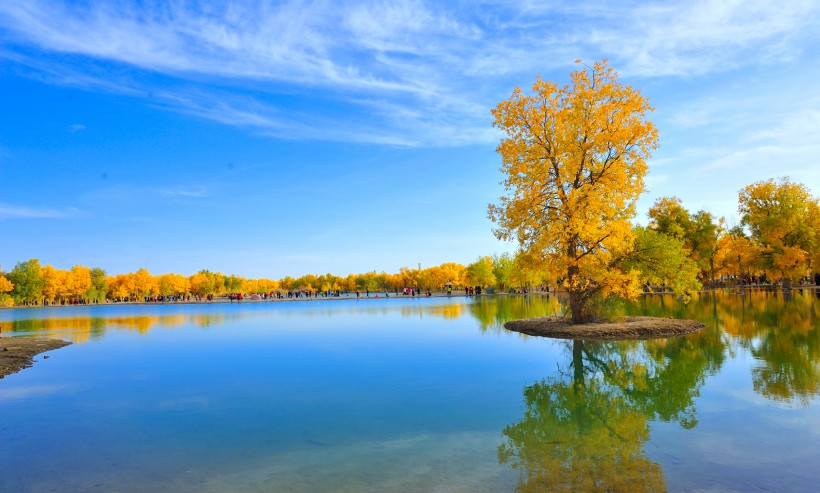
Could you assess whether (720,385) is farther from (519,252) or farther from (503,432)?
(519,252)

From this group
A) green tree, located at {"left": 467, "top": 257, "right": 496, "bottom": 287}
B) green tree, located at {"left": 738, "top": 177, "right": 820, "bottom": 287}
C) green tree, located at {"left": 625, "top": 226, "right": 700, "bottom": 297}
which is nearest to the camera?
green tree, located at {"left": 625, "top": 226, "right": 700, "bottom": 297}

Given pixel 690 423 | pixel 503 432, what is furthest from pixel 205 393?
pixel 690 423

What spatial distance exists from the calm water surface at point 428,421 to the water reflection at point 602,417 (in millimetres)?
43

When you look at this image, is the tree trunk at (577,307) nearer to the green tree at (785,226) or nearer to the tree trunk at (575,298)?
the tree trunk at (575,298)

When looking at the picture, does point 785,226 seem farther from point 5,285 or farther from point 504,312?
point 5,285

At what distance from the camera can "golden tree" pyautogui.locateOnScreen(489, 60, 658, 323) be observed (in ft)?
78.7

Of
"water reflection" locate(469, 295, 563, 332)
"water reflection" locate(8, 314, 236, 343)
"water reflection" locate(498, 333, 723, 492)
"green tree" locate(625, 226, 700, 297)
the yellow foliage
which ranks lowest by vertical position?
"water reflection" locate(498, 333, 723, 492)

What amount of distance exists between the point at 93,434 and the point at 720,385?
13.7 meters

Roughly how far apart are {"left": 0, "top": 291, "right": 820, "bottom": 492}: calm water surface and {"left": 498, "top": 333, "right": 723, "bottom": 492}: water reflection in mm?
43

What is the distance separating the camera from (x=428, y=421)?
998 centimetres

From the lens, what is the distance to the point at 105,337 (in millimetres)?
30078

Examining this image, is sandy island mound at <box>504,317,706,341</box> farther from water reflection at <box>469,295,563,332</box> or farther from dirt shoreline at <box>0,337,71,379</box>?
dirt shoreline at <box>0,337,71,379</box>

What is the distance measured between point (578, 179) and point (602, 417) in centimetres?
1732

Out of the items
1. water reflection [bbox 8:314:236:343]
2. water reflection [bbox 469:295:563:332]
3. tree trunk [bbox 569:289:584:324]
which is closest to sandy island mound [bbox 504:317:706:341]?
tree trunk [bbox 569:289:584:324]
